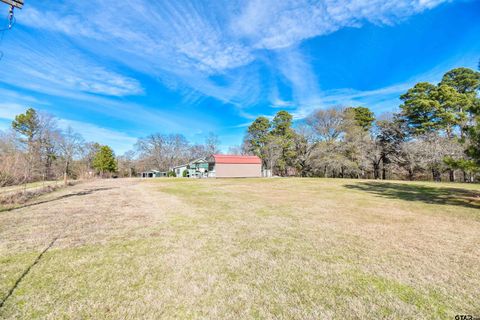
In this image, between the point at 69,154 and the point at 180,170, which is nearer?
the point at 69,154

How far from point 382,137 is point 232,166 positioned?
20824mm

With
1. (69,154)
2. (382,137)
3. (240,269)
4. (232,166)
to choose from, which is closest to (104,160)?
(69,154)

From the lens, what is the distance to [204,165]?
33.4 m

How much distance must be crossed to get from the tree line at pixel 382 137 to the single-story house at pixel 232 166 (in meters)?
4.55

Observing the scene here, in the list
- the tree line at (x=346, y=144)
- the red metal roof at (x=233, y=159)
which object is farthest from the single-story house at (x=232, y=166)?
the tree line at (x=346, y=144)

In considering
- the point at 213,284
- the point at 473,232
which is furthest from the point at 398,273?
the point at 473,232

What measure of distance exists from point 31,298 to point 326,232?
16.8 ft

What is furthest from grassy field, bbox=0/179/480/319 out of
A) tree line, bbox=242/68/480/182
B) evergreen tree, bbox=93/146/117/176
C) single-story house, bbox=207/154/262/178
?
evergreen tree, bbox=93/146/117/176

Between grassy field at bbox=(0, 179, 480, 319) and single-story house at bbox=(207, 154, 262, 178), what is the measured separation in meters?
24.4

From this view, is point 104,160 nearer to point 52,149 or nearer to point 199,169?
point 52,149

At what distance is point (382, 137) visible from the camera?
82.1 ft

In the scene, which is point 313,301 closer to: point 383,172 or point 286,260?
point 286,260

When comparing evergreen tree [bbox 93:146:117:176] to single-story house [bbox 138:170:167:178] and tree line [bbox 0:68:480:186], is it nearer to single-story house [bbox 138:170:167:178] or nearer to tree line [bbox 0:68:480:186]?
tree line [bbox 0:68:480:186]

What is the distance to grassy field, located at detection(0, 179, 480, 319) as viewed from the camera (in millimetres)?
2109
